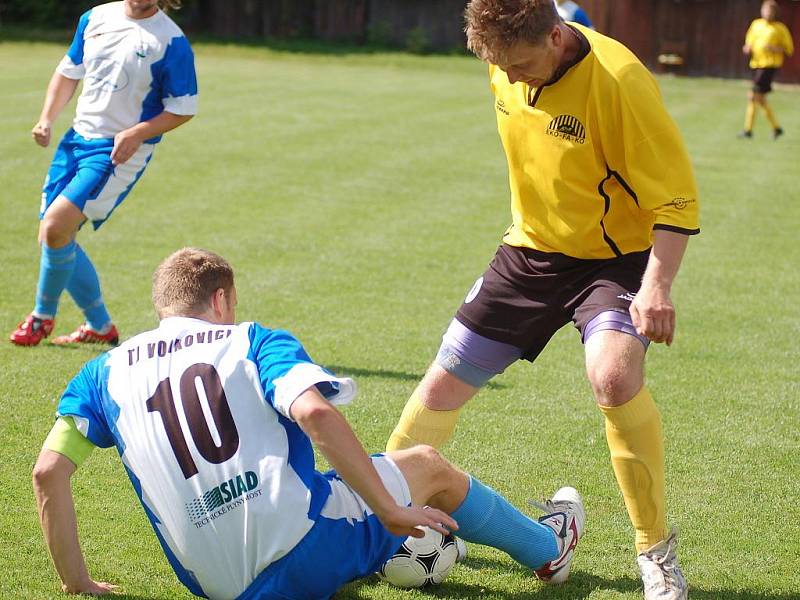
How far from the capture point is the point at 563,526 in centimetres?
420

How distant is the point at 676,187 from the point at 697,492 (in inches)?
68.7

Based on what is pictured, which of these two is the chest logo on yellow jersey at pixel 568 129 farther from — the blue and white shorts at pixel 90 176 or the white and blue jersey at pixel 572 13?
the white and blue jersey at pixel 572 13

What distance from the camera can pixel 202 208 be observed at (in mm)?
11797

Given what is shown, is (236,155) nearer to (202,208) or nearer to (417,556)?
(202,208)

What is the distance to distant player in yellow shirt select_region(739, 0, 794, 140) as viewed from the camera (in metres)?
20.4

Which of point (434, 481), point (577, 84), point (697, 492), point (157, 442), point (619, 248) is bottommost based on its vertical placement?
point (697, 492)

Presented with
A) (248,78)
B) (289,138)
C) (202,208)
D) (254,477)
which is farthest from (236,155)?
(254,477)

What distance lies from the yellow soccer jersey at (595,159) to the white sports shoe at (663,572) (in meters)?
1.03

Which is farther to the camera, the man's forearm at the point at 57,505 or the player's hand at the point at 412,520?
the man's forearm at the point at 57,505

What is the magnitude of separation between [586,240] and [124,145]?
11.4 ft

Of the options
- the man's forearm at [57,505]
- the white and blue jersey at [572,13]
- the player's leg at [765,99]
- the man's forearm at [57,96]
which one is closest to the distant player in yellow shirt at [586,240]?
the man's forearm at [57,505]

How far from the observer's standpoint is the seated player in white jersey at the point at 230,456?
3266 mm

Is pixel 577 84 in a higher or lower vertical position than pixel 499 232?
higher

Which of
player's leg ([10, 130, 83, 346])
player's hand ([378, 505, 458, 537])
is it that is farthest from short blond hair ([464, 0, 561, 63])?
player's leg ([10, 130, 83, 346])
